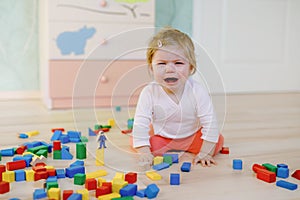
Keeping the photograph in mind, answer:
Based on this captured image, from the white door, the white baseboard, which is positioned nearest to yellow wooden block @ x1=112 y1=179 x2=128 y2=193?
the white baseboard

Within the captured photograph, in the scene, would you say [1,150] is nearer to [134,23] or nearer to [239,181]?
[239,181]

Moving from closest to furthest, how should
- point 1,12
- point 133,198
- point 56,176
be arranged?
point 133,198
point 56,176
point 1,12

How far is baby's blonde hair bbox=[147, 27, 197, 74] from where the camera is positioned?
3.54 feet

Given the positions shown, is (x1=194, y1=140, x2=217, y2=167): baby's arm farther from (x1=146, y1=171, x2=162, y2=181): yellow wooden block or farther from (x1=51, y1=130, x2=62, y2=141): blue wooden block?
(x1=51, y1=130, x2=62, y2=141): blue wooden block

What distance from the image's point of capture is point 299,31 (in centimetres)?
267

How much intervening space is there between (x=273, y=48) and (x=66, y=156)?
186 centimetres

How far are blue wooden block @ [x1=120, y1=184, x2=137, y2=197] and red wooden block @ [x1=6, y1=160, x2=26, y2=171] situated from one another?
1.01 ft

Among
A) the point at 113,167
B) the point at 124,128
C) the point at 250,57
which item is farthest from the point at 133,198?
the point at 250,57

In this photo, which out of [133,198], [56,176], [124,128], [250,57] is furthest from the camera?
[250,57]

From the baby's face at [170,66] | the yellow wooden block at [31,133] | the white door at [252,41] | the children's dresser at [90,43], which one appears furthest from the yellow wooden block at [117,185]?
the white door at [252,41]

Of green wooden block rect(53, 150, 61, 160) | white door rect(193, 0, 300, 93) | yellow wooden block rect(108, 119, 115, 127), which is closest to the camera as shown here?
green wooden block rect(53, 150, 61, 160)

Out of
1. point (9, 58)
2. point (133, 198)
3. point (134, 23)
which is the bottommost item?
point (133, 198)

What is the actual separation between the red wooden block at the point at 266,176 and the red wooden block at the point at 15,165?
57cm

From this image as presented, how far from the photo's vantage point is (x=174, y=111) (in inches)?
46.7
